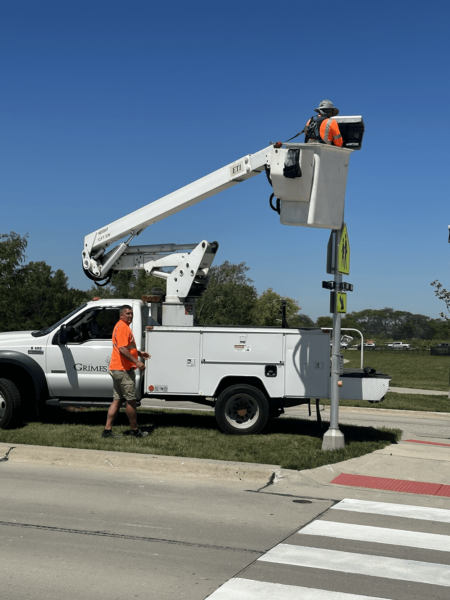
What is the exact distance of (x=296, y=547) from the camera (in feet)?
17.7

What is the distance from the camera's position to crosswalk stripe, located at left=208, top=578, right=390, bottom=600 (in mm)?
4339

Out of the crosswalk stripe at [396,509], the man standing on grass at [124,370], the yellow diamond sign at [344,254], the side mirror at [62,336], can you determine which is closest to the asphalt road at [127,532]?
the crosswalk stripe at [396,509]

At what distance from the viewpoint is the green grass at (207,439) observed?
8.50 metres

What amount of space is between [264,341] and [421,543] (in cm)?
482

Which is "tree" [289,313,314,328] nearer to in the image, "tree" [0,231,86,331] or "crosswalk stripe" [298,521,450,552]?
"tree" [0,231,86,331]

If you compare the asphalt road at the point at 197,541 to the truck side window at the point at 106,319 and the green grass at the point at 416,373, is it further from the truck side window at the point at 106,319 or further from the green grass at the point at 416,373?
the green grass at the point at 416,373

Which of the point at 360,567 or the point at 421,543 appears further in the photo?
the point at 421,543

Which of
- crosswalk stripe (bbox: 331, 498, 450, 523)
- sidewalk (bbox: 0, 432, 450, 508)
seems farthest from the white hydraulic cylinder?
crosswalk stripe (bbox: 331, 498, 450, 523)

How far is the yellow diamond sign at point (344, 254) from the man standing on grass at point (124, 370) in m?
3.13

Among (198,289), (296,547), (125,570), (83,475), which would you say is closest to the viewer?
(125,570)

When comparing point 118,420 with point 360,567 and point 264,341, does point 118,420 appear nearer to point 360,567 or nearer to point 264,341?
point 264,341

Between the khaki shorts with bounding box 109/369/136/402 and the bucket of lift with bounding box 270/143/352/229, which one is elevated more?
the bucket of lift with bounding box 270/143/352/229

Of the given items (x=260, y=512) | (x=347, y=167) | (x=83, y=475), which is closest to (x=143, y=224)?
(x=347, y=167)

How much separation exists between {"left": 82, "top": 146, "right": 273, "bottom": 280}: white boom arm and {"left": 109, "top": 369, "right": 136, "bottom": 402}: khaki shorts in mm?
3137
